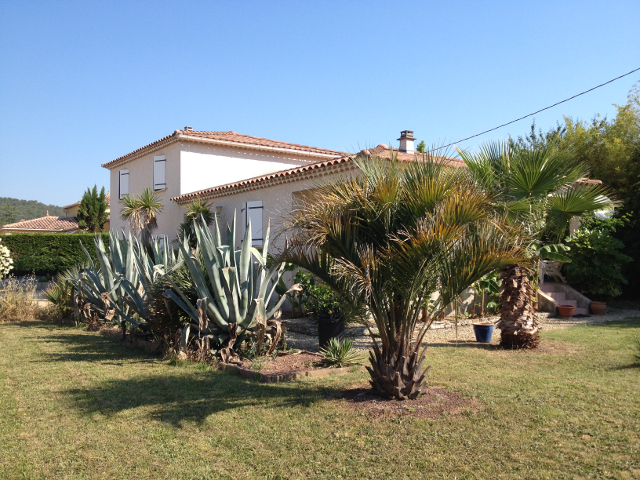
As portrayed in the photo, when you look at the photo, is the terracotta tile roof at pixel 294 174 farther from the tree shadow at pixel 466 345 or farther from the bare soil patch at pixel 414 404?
the bare soil patch at pixel 414 404

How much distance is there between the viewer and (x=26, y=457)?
159 inches

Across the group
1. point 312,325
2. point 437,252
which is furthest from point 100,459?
point 312,325

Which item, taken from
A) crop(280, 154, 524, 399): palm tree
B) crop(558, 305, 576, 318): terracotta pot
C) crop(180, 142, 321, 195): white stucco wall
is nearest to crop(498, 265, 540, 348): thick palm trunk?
crop(280, 154, 524, 399): palm tree

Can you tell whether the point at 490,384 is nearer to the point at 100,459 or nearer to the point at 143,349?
the point at 100,459

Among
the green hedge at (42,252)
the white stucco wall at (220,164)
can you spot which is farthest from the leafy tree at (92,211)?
the white stucco wall at (220,164)

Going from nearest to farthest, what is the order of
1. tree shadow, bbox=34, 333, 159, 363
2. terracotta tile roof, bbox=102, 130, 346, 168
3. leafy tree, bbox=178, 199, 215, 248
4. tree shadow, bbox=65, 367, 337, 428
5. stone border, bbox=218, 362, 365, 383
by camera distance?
tree shadow, bbox=65, 367, 337, 428 < stone border, bbox=218, 362, 365, 383 < tree shadow, bbox=34, 333, 159, 363 < leafy tree, bbox=178, 199, 215, 248 < terracotta tile roof, bbox=102, 130, 346, 168

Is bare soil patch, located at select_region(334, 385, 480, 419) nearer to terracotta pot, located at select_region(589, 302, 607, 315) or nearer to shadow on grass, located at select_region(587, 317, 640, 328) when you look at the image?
shadow on grass, located at select_region(587, 317, 640, 328)

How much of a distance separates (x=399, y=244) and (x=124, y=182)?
21.7 meters

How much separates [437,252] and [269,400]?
7.82ft

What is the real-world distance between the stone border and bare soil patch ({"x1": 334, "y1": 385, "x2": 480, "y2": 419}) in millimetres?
1001

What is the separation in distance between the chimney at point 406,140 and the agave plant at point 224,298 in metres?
7.36

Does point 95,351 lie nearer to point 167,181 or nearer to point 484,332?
point 484,332

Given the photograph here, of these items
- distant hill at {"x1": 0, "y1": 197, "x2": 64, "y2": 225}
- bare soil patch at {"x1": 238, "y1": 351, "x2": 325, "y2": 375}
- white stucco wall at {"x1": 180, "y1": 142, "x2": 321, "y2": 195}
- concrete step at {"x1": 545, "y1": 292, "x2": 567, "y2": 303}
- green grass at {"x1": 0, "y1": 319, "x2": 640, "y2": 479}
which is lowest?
green grass at {"x1": 0, "y1": 319, "x2": 640, "y2": 479}

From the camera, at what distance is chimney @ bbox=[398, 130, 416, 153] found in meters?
13.6
